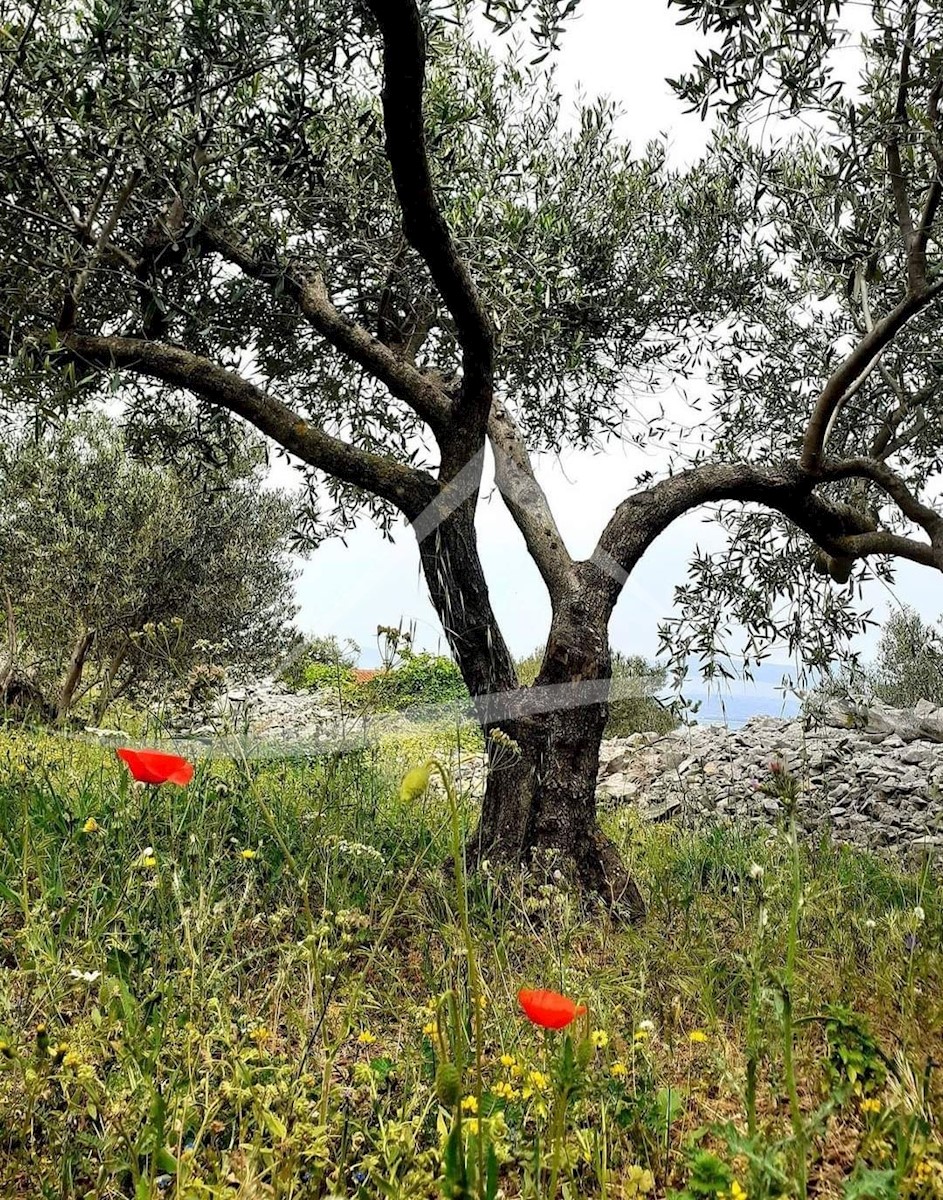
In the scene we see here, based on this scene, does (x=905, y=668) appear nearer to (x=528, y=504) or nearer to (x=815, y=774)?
(x=815, y=774)

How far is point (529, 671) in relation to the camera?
14562mm

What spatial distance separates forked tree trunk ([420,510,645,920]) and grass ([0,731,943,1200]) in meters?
0.29

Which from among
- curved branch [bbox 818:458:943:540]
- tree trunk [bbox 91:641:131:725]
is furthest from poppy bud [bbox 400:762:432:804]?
tree trunk [bbox 91:641:131:725]

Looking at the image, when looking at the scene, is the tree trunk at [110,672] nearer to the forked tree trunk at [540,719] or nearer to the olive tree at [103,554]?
the olive tree at [103,554]

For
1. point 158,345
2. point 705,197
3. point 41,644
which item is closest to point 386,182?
point 158,345

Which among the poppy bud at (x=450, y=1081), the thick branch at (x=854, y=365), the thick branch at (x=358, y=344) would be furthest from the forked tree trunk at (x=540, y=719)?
the poppy bud at (x=450, y=1081)

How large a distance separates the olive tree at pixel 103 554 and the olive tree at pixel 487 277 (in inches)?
188

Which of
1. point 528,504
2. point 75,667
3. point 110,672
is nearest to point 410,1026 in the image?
point 528,504

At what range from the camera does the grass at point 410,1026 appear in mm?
2053

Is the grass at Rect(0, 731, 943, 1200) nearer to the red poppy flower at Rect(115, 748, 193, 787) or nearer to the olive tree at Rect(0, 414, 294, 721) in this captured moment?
the red poppy flower at Rect(115, 748, 193, 787)

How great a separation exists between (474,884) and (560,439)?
4836 mm

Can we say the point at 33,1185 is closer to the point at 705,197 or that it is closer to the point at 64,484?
the point at 705,197

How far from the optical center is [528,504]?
20.1 ft

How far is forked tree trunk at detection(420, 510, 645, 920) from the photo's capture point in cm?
507
